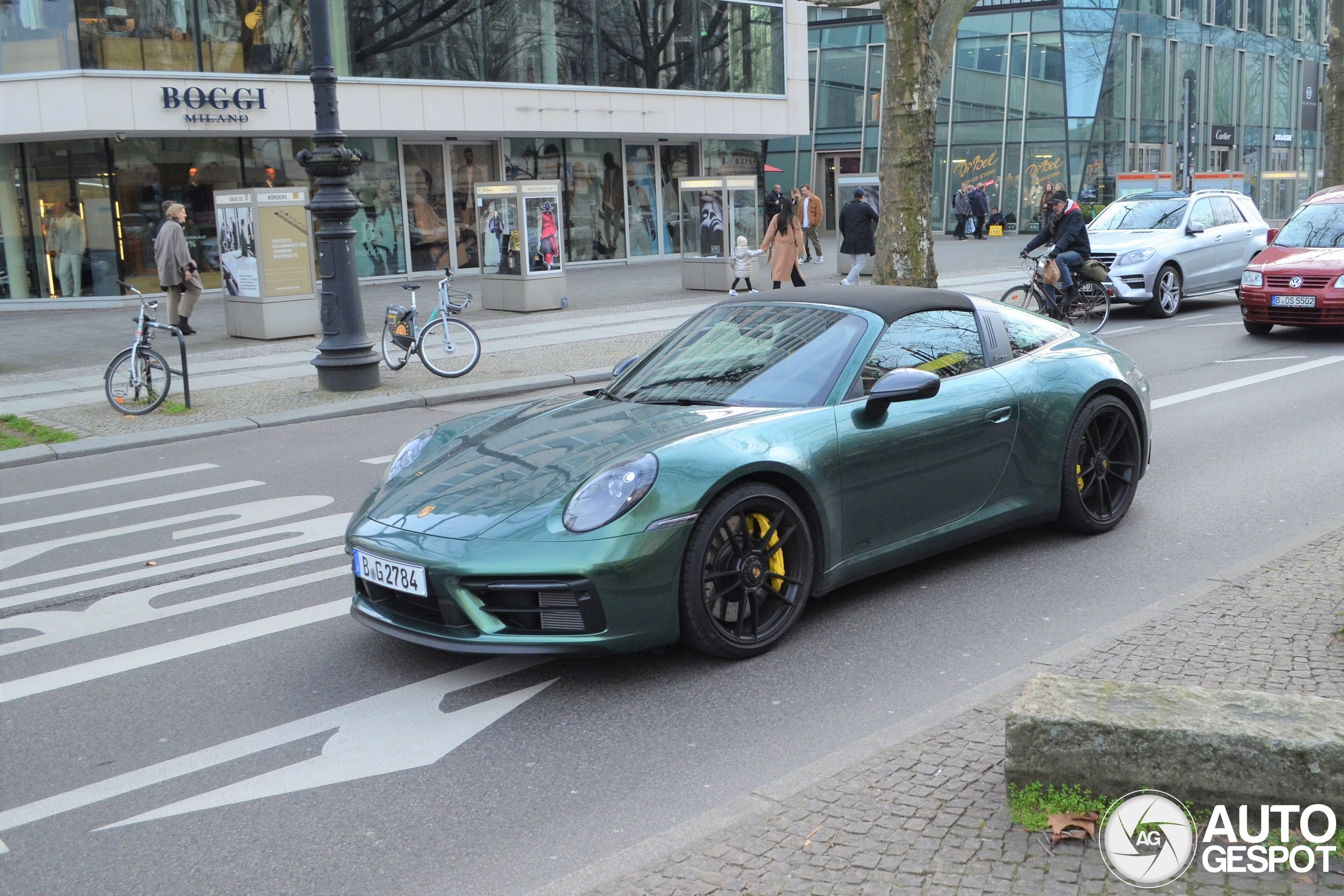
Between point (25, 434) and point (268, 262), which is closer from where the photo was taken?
point (25, 434)

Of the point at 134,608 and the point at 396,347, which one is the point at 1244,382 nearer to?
the point at 396,347

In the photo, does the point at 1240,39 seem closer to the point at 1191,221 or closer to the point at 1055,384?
the point at 1191,221

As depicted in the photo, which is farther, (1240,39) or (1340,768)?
(1240,39)

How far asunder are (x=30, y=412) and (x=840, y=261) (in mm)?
16318

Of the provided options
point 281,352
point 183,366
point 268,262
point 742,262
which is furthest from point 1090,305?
point 183,366

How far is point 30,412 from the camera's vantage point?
12648 millimetres

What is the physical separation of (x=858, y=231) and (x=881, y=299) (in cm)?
1669

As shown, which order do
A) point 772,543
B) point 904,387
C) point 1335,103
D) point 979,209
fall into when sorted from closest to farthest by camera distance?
1. point 772,543
2. point 904,387
3. point 1335,103
4. point 979,209

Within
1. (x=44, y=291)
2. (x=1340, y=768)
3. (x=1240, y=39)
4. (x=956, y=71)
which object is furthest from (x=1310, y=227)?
(x=1240, y=39)

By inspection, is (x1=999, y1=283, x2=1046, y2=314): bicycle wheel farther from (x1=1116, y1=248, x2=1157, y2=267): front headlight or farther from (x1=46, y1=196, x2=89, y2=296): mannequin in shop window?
(x1=46, y1=196, x2=89, y2=296): mannequin in shop window

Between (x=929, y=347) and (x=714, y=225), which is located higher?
(x=714, y=225)

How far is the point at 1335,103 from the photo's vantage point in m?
29.3

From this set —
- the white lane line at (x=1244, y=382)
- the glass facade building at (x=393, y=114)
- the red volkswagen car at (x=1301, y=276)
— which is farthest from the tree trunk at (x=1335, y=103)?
the white lane line at (x=1244, y=382)

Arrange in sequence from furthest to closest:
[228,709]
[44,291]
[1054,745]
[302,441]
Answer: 1. [44,291]
2. [302,441]
3. [228,709]
4. [1054,745]
